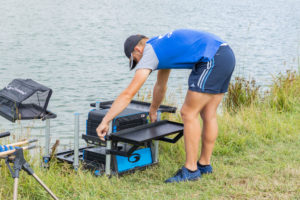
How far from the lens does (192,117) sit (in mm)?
3756

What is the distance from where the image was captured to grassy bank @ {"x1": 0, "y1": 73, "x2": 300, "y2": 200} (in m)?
3.54

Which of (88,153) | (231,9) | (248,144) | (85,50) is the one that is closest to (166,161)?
(88,153)

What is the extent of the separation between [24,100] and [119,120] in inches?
32.1

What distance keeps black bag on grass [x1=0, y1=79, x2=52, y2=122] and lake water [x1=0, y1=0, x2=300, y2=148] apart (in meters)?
1.88

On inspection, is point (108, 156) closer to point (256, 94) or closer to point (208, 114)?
point (208, 114)

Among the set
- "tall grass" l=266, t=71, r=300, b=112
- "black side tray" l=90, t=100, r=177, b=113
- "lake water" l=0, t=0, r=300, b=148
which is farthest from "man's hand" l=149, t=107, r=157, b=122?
"tall grass" l=266, t=71, r=300, b=112

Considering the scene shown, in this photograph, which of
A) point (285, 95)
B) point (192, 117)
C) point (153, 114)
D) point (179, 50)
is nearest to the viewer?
point (179, 50)

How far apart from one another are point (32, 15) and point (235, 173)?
63.2 feet

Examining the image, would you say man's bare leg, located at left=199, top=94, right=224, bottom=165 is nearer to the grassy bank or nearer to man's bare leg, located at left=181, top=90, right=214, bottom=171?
man's bare leg, located at left=181, top=90, right=214, bottom=171

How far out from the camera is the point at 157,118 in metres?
4.27

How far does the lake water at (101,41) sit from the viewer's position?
33.0ft

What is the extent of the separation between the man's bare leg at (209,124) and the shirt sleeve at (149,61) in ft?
2.13

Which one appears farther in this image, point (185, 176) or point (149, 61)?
point (185, 176)

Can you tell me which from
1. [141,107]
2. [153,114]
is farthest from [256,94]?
[153,114]
